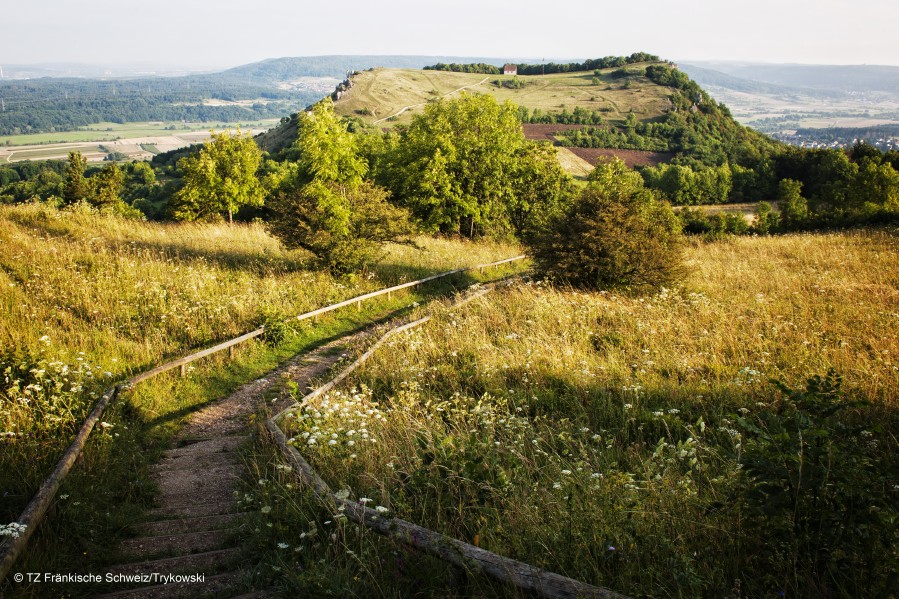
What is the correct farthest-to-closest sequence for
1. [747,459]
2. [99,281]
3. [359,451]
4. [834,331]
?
[99,281] → [834,331] → [359,451] → [747,459]

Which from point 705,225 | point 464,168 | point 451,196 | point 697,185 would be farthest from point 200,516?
point 697,185

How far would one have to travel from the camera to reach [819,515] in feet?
11.3

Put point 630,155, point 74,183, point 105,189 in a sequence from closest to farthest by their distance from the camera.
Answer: point 105,189 < point 74,183 < point 630,155

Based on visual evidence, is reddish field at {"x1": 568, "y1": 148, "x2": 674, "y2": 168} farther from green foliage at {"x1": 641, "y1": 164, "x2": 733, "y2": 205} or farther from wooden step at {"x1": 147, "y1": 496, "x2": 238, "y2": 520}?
wooden step at {"x1": 147, "y1": 496, "x2": 238, "y2": 520}

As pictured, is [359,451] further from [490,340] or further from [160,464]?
[490,340]

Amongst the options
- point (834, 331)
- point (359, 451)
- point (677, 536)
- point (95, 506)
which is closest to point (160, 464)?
point (95, 506)

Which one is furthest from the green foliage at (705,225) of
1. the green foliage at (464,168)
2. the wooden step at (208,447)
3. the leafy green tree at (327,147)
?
the wooden step at (208,447)

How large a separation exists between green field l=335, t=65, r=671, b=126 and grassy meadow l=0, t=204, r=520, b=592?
369ft

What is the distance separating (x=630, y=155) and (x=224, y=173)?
10539 centimetres

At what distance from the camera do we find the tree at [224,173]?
29641 mm

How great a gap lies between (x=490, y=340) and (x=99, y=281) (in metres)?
9.56

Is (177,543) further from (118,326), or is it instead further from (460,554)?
(118,326)

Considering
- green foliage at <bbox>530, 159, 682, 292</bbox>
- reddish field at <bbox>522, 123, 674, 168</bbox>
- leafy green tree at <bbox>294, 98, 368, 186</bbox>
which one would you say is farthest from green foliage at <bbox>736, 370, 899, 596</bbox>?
reddish field at <bbox>522, 123, 674, 168</bbox>

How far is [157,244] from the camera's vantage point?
60.4 ft
